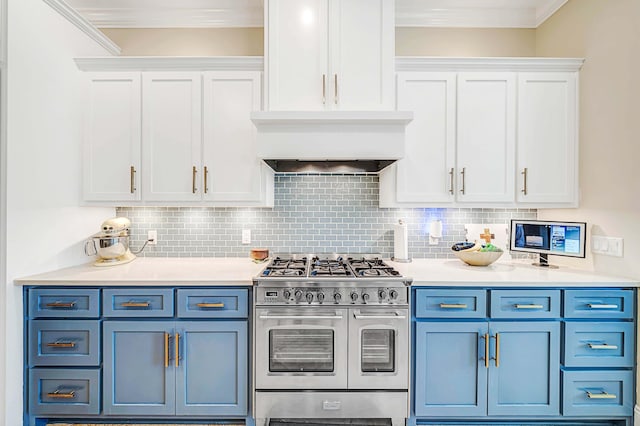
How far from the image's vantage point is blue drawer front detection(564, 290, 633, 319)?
80.8 inches

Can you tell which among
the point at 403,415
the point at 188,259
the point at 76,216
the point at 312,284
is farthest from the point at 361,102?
the point at 76,216

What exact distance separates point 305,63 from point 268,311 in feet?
5.49

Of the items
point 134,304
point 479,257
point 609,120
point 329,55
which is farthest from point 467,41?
point 134,304

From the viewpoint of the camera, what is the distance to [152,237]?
2.80 m

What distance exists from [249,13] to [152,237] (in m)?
2.04

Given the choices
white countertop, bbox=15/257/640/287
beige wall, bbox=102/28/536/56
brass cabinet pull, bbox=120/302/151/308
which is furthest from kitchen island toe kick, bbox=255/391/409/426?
beige wall, bbox=102/28/536/56

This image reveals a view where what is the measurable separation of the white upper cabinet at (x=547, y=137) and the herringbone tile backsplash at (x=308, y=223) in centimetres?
39

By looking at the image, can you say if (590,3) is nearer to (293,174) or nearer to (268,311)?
(293,174)

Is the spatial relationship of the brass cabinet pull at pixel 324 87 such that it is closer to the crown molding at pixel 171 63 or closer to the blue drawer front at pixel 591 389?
the crown molding at pixel 171 63

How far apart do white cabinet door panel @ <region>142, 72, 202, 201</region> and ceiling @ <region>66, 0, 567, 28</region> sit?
750 millimetres

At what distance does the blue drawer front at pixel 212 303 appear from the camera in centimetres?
206

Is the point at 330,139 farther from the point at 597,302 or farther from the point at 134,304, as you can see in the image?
the point at 597,302

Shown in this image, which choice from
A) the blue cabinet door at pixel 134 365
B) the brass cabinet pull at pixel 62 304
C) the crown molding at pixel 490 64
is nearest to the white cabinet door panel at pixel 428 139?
the crown molding at pixel 490 64

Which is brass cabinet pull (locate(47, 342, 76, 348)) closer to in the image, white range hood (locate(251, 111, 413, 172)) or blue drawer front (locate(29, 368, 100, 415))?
blue drawer front (locate(29, 368, 100, 415))
